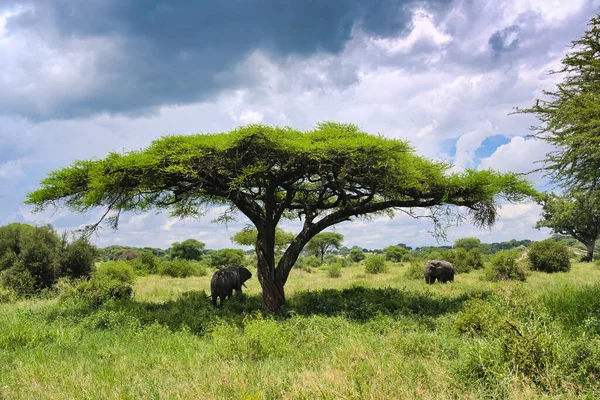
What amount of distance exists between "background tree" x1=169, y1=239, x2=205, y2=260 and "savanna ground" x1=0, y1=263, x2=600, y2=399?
164 feet

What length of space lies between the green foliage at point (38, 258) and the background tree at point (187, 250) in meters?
39.7

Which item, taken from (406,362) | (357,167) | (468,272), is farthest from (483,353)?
(468,272)

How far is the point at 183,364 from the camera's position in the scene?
6738 mm

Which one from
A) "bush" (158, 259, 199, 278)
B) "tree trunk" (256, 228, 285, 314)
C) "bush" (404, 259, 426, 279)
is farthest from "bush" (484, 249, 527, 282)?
"bush" (158, 259, 199, 278)

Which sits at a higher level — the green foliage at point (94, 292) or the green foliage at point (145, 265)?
the green foliage at point (145, 265)

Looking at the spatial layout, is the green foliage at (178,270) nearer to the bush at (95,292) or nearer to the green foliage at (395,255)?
the bush at (95,292)

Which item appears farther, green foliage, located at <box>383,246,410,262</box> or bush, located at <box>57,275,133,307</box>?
green foliage, located at <box>383,246,410,262</box>

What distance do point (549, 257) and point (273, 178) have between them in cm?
2340

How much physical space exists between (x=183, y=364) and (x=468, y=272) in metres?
26.0

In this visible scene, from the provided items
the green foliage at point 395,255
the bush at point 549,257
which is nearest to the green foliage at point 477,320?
the bush at point 549,257

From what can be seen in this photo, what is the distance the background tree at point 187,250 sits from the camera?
6212cm

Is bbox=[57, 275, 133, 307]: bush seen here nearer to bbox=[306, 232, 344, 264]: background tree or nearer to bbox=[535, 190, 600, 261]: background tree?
bbox=[535, 190, 600, 261]: background tree

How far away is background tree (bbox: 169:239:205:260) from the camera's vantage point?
62125mm

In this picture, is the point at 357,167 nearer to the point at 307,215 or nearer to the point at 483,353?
the point at 307,215
